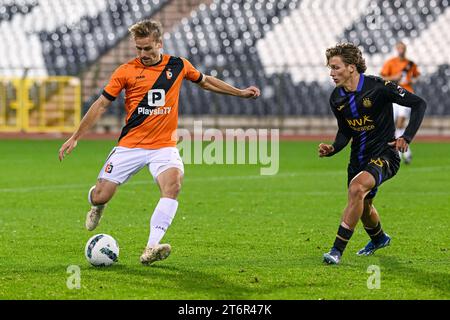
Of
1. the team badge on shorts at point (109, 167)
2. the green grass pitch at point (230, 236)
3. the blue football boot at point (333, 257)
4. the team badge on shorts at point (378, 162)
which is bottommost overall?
the green grass pitch at point (230, 236)

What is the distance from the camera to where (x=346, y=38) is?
27.1 m

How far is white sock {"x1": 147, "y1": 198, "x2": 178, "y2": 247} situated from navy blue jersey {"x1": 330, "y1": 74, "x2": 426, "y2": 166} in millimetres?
1390

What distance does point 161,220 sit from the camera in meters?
7.11

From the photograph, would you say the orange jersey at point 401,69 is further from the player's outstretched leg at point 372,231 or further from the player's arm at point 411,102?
the player's arm at point 411,102

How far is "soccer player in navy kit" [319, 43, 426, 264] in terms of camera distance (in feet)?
23.4

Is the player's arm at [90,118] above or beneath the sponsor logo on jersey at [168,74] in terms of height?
beneath


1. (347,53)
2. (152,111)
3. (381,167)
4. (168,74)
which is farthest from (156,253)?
(347,53)

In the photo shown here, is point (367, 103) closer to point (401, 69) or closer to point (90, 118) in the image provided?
point (90, 118)

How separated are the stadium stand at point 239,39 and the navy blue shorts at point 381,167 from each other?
1740 cm

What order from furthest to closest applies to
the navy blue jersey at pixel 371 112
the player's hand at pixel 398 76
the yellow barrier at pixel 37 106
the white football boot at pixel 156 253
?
the yellow barrier at pixel 37 106 → the player's hand at pixel 398 76 → the navy blue jersey at pixel 371 112 → the white football boot at pixel 156 253

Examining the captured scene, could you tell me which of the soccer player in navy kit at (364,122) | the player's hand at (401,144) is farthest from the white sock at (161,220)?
the player's hand at (401,144)

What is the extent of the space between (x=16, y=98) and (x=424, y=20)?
11674mm

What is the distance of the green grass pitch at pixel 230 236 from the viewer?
20.0 ft
